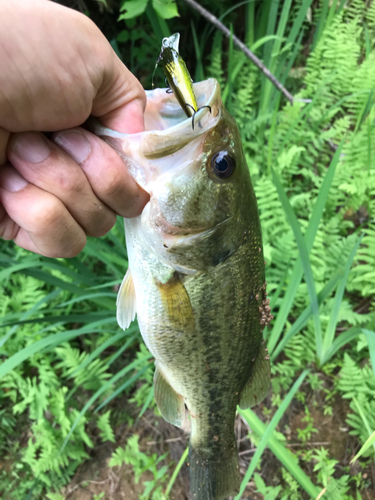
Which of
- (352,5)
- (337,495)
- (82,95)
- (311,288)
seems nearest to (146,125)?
(82,95)

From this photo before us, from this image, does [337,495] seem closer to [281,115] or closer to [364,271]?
[364,271]

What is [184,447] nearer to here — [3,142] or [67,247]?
[67,247]

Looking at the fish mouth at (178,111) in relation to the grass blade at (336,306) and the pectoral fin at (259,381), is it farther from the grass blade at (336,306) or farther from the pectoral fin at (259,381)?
the grass blade at (336,306)

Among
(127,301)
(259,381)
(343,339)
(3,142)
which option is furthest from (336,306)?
(3,142)

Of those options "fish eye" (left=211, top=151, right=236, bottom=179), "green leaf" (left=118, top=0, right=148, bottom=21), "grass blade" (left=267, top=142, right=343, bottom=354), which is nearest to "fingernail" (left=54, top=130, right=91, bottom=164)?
"fish eye" (left=211, top=151, right=236, bottom=179)

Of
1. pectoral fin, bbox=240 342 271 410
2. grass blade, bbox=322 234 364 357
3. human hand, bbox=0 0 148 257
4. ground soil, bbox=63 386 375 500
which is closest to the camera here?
human hand, bbox=0 0 148 257

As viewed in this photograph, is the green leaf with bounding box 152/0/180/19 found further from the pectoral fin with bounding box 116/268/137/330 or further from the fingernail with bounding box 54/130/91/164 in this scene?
the pectoral fin with bounding box 116/268/137/330

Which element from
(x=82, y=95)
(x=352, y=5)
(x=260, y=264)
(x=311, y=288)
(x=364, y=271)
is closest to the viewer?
(x=82, y=95)

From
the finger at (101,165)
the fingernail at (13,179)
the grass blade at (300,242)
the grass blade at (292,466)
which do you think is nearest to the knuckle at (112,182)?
the finger at (101,165)
